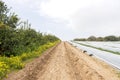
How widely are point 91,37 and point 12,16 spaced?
4872 inches

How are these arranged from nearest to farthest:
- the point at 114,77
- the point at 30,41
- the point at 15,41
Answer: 1. the point at 114,77
2. the point at 15,41
3. the point at 30,41

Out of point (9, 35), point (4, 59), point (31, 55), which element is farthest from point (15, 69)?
point (31, 55)

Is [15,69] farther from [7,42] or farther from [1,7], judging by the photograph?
[1,7]

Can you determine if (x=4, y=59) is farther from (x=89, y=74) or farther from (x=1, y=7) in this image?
(x=89, y=74)

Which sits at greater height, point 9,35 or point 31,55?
point 9,35

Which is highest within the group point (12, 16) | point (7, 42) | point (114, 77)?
point (12, 16)

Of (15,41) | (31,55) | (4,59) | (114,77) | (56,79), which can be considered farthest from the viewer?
(31,55)

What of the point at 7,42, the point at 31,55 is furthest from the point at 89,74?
the point at 31,55

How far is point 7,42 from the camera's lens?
16266 millimetres

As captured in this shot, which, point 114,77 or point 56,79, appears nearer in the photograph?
point 56,79

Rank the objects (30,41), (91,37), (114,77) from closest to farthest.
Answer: (114,77), (30,41), (91,37)

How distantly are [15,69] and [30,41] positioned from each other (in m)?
10.4

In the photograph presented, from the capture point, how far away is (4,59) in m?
15.3

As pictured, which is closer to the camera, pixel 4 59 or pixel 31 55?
pixel 4 59
